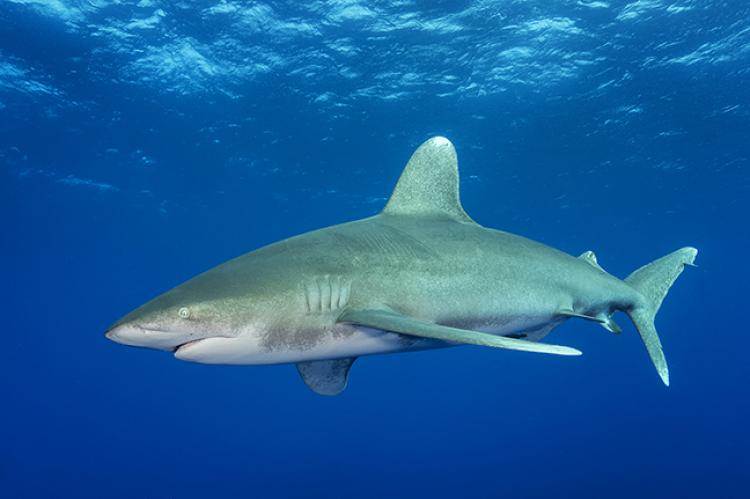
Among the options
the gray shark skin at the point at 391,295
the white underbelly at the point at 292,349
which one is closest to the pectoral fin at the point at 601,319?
the gray shark skin at the point at 391,295

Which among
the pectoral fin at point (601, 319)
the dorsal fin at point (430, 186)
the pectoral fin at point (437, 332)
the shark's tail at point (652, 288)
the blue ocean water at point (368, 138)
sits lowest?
the pectoral fin at point (437, 332)

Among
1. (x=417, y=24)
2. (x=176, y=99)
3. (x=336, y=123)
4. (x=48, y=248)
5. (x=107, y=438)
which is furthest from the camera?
(x=107, y=438)

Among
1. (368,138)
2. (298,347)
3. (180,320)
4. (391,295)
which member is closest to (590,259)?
(391,295)

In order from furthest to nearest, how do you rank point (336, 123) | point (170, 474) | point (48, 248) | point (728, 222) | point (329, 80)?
point (170, 474)
point (48, 248)
point (728, 222)
point (336, 123)
point (329, 80)

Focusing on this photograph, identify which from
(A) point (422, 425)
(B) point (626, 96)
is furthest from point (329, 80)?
(A) point (422, 425)

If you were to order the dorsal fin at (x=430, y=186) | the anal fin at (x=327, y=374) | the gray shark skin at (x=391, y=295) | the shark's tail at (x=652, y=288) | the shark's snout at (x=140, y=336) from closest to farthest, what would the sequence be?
the shark's snout at (x=140, y=336)
the gray shark skin at (x=391, y=295)
the anal fin at (x=327, y=374)
the dorsal fin at (x=430, y=186)
the shark's tail at (x=652, y=288)

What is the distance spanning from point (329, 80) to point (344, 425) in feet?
252

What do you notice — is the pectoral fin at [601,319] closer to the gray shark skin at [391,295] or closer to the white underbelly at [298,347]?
the gray shark skin at [391,295]

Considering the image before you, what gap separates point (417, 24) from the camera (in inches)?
556

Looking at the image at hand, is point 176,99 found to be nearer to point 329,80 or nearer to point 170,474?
point 329,80

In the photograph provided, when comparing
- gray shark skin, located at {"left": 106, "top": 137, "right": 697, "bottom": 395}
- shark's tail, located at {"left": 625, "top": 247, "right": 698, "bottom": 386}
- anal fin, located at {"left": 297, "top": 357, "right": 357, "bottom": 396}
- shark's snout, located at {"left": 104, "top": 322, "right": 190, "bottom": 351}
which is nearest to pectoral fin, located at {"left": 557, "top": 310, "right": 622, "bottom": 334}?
gray shark skin, located at {"left": 106, "top": 137, "right": 697, "bottom": 395}

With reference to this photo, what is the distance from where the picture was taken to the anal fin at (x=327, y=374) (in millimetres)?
4801

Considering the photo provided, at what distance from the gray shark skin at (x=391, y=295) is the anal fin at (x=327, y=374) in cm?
1

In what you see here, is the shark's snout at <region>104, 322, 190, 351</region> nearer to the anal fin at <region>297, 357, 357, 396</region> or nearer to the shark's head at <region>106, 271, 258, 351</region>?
the shark's head at <region>106, 271, 258, 351</region>
